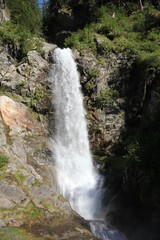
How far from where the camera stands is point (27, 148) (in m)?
20.0

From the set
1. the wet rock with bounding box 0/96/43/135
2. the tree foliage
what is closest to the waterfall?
the wet rock with bounding box 0/96/43/135

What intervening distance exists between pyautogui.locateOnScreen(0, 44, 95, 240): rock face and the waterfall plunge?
89 cm

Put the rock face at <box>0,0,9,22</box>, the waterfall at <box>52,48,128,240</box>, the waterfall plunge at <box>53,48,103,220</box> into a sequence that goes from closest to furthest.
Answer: the waterfall at <box>52,48,128,240</box> → the waterfall plunge at <box>53,48,103,220</box> → the rock face at <box>0,0,9,22</box>

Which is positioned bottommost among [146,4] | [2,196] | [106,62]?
[2,196]

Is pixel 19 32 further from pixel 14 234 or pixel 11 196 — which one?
pixel 14 234

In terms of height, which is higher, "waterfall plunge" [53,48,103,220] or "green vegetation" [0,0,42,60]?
"green vegetation" [0,0,42,60]

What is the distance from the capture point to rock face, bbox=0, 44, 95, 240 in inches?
542

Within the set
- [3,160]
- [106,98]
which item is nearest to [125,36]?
[106,98]

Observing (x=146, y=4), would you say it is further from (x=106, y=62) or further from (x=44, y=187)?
(x=44, y=187)

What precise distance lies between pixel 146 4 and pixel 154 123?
27.9 meters

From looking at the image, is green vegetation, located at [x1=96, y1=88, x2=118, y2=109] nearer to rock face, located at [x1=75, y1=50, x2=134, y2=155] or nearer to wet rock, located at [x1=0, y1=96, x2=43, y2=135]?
rock face, located at [x1=75, y1=50, x2=134, y2=155]

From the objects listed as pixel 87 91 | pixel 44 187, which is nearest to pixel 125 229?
pixel 44 187

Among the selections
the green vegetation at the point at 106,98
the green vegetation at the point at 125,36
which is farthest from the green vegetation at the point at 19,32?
the green vegetation at the point at 106,98

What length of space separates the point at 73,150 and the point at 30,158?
14.2ft
